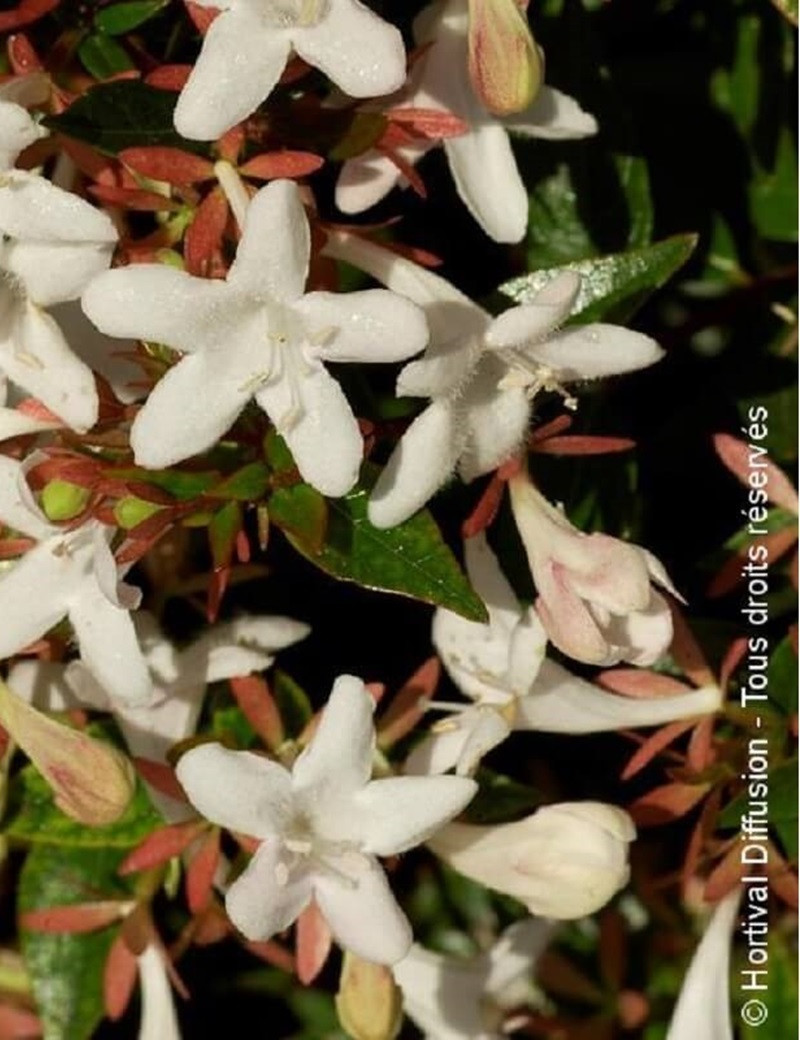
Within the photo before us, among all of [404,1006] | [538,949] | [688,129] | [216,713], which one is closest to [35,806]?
[216,713]

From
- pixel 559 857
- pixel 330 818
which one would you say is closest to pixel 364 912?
pixel 330 818

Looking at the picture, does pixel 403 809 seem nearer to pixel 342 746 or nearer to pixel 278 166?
pixel 342 746

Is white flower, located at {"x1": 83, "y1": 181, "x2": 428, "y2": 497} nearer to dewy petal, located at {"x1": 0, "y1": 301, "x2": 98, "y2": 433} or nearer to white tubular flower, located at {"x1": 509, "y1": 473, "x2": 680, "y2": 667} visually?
dewy petal, located at {"x1": 0, "y1": 301, "x2": 98, "y2": 433}

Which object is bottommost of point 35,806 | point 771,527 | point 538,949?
point 538,949

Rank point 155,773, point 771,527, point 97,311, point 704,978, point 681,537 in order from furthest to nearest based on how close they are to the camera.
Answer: point 681,537, point 771,527, point 704,978, point 155,773, point 97,311

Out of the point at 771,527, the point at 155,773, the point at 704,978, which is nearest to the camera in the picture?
the point at 155,773

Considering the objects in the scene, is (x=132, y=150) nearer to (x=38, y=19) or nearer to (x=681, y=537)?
(x=38, y=19)

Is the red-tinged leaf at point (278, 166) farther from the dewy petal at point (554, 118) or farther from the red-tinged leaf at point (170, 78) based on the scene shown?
the dewy petal at point (554, 118)
